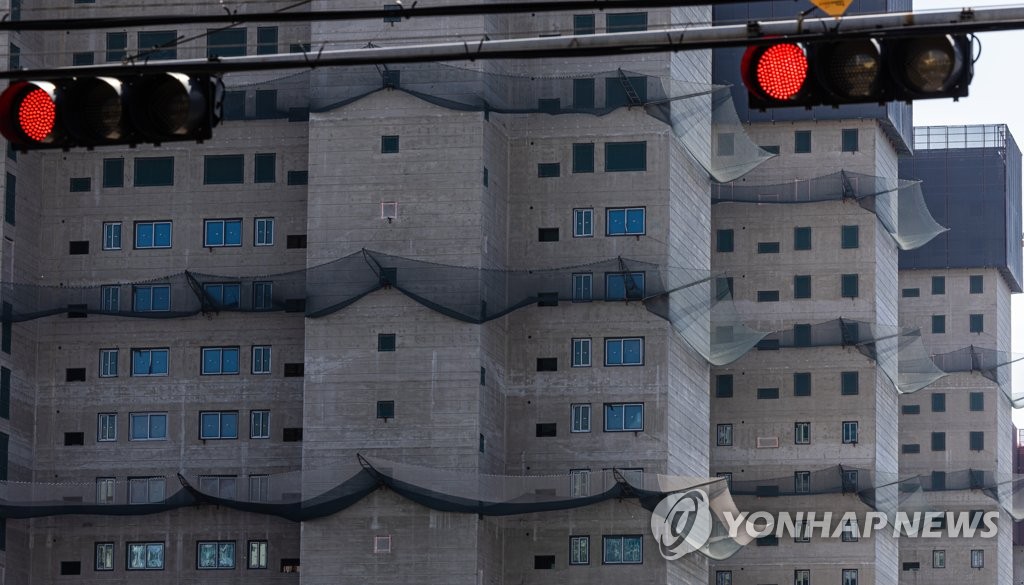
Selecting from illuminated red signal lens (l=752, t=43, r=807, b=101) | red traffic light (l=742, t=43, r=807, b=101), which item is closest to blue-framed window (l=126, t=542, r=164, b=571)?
red traffic light (l=742, t=43, r=807, b=101)

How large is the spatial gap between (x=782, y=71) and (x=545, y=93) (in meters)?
85.1

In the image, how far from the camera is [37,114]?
85.8 feet

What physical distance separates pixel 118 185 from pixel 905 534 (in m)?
55.0

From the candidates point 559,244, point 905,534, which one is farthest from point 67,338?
point 905,534

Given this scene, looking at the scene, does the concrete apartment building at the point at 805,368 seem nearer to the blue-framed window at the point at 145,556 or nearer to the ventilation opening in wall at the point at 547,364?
the ventilation opening in wall at the point at 547,364

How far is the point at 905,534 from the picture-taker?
141875 millimetres

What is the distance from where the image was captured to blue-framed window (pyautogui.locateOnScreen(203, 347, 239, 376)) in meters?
110

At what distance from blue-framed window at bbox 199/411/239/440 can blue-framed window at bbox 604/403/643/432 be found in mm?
16947

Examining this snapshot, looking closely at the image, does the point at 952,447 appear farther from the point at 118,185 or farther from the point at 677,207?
the point at 118,185

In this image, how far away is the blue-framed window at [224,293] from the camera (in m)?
110

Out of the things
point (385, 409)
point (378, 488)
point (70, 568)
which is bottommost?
point (70, 568)

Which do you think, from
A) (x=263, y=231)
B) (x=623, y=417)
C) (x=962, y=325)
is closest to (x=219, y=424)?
(x=263, y=231)

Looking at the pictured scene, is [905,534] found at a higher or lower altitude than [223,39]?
lower

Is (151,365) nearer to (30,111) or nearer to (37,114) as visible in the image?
(30,111)
